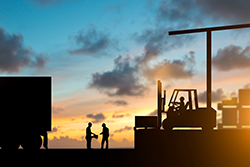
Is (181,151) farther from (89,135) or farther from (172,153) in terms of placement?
(89,135)

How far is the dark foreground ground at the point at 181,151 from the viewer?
15820mm

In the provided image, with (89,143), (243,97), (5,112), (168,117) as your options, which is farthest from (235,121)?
(5,112)

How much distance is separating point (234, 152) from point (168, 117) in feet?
13.6

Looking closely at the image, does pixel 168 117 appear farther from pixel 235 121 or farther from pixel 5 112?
pixel 235 121

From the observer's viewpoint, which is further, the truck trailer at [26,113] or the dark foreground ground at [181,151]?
the truck trailer at [26,113]

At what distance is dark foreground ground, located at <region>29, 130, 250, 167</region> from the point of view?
1582 cm

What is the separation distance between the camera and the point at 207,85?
1830 cm

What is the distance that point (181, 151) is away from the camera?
16312mm

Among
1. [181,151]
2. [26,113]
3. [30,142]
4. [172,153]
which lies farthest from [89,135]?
[181,151]

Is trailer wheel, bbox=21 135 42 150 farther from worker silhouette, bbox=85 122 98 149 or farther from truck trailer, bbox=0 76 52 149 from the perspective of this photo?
worker silhouette, bbox=85 122 98 149

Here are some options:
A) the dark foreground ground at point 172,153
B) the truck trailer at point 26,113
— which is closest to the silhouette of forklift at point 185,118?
the dark foreground ground at point 172,153

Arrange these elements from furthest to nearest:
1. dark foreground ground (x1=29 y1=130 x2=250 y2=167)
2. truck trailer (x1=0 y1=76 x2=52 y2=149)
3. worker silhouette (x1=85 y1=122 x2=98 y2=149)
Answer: truck trailer (x1=0 y1=76 x2=52 y2=149), worker silhouette (x1=85 y1=122 x2=98 y2=149), dark foreground ground (x1=29 y1=130 x2=250 y2=167)

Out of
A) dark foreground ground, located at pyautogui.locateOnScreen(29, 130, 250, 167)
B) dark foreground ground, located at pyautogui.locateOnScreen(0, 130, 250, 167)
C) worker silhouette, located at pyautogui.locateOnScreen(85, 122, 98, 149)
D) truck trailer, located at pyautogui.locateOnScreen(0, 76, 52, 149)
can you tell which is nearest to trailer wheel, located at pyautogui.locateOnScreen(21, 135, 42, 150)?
truck trailer, located at pyautogui.locateOnScreen(0, 76, 52, 149)

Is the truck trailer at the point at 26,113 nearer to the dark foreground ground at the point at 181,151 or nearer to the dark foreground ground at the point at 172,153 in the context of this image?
the dark foreground ground at the point at 172,153
